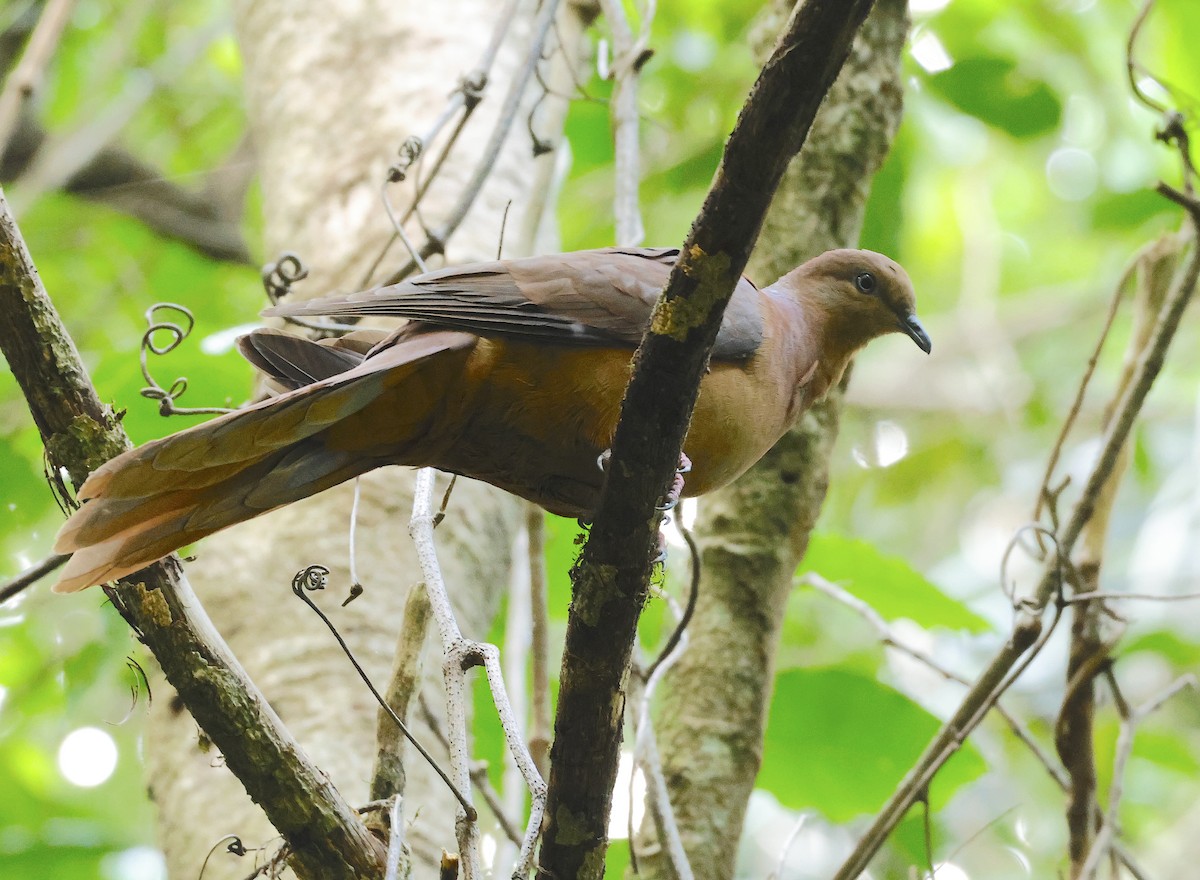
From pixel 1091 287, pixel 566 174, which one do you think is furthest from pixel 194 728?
pixel 1091 287

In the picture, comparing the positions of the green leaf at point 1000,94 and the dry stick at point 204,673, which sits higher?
the green leaf at point 1000,94

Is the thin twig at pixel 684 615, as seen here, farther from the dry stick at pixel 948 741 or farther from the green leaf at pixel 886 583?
the green leaf at pixel 886 583

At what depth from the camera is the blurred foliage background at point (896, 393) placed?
3592 mm

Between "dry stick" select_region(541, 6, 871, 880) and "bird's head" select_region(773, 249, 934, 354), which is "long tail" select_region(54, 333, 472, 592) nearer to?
"dry stick" select_region(541, 6, 871, 880)

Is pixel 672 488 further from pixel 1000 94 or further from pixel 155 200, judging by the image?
pixel 155 200

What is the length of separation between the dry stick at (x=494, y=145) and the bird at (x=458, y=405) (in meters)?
0.42

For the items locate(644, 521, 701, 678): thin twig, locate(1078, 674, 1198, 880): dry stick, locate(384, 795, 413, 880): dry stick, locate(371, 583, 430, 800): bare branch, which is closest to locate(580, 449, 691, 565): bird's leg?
locate(644, 521, 701, 678): thin twig

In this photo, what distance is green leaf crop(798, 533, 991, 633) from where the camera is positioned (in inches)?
142

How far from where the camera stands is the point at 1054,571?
9.50 ft

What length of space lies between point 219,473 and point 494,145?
48.0 inches

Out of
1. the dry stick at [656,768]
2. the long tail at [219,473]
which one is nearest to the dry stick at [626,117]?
the dry stick at [656,768]

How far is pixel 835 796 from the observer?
3609 mm

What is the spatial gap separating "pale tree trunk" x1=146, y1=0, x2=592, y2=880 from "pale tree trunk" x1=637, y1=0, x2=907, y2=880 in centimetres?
Result: 62

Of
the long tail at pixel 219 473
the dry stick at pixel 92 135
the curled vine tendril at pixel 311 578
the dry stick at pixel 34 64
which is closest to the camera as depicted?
the long tail at pixel 219 473
